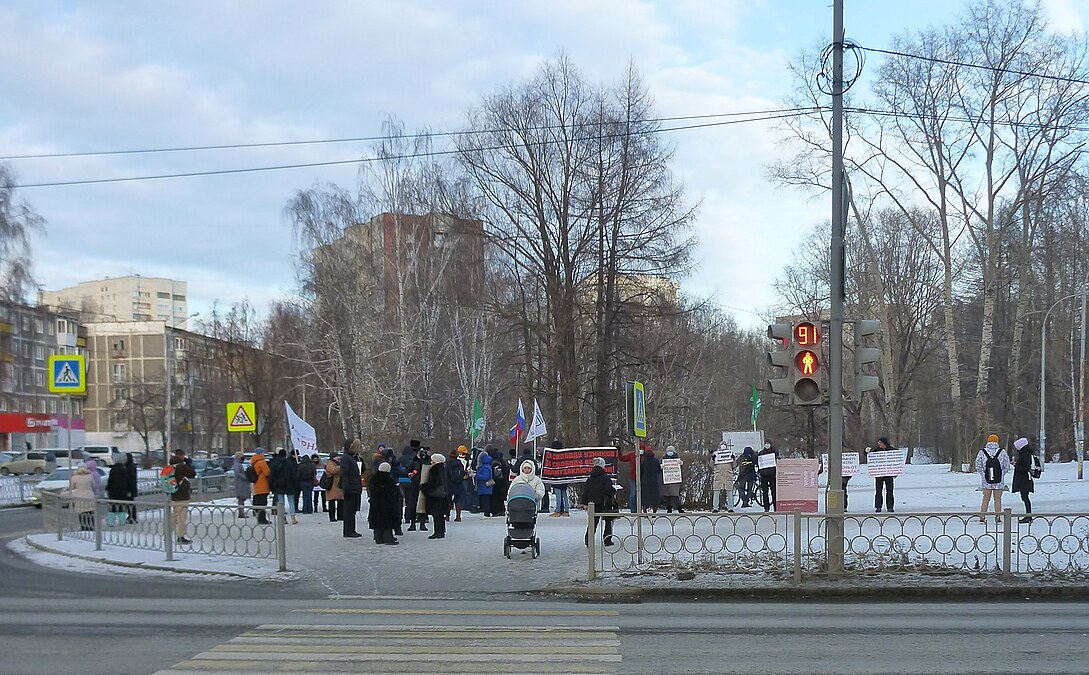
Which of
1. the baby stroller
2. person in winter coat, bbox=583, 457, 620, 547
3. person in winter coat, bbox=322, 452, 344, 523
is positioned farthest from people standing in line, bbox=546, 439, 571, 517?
the baby stroller

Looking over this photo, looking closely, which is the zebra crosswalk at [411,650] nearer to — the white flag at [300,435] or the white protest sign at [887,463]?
the white flag at [300,435]

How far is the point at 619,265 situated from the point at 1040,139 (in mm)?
18276

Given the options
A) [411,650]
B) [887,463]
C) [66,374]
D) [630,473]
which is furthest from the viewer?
[630,473]

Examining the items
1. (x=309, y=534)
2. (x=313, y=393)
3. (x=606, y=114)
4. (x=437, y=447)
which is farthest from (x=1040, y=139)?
(x=313, y=393)

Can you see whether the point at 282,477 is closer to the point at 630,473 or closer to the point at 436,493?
the point at 436,493

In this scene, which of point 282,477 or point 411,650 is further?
point 282,477

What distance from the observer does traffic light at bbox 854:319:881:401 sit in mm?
13859

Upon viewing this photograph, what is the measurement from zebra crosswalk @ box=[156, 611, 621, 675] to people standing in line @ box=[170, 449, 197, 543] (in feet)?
24.3

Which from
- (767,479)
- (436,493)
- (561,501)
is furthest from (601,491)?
(767,479)

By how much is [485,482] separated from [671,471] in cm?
464

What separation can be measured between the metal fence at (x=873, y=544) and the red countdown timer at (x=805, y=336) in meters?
2.43

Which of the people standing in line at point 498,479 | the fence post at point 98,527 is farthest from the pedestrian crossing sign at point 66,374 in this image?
the people standing in line at point 498,479

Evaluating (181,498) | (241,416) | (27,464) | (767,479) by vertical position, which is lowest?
(27,464)

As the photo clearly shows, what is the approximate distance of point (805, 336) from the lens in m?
13.9
